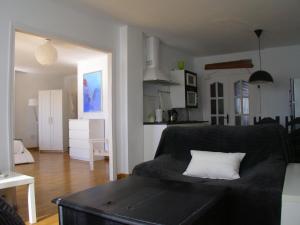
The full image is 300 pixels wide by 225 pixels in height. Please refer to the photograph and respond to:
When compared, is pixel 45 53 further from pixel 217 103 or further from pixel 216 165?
pixel 217 103

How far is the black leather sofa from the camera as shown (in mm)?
1825

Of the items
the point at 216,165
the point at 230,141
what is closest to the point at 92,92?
the point at 230,141

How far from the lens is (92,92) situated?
21.0 feet

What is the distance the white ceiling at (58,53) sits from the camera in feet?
15.2

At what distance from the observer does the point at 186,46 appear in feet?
18.4

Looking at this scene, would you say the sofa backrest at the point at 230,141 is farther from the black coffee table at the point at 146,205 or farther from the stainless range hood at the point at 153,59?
the stainless range hood at the point at 153,59

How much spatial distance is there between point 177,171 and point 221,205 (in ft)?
2.96

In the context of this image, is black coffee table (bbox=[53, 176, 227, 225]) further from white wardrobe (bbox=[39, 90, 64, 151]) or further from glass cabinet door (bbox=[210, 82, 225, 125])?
white wardrobe (bbox=[39, 90, 64, 151])

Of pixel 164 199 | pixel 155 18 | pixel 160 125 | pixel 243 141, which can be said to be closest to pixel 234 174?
pixel 243 141

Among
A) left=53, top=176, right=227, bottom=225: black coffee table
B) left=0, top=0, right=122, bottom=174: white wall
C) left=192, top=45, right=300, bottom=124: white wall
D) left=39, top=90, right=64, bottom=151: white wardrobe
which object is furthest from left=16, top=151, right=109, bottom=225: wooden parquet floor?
left=192, top=45, right=300, bottom=124: white wall

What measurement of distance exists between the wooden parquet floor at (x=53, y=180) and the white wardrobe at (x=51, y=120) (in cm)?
175

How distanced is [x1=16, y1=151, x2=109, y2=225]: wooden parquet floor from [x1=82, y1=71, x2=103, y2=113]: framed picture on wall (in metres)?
1.27

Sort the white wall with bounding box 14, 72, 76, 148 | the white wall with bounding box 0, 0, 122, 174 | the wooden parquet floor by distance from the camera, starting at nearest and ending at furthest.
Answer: the white wall with bounding box 0, 0, 122, 174 → the wooden parquet floor → the white wall with bounding box 14, 72, 76, 148

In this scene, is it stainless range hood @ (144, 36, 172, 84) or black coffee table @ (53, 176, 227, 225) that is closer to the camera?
black coffee table @ (53, 176, 227, 225)
